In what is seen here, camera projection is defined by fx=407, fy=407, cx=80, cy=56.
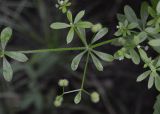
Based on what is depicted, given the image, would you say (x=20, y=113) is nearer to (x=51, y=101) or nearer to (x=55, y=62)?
(x=51, y=101)

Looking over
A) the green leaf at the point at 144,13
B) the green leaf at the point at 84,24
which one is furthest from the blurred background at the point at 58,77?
the green leaf at the point at 84,24

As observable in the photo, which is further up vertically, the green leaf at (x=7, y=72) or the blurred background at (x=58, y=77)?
the blurred background at (x=58, y=77)

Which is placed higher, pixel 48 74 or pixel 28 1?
pixel 28 1

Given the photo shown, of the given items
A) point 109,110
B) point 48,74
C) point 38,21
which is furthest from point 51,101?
point 38,21

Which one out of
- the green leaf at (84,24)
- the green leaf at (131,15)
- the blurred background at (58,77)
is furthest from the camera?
the blurred background at (58,77)

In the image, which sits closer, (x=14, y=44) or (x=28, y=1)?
(x=28, y=1)

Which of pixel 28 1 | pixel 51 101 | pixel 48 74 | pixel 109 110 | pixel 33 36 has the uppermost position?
pixel 28 1

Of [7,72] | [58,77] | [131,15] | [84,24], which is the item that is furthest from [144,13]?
[58,77]

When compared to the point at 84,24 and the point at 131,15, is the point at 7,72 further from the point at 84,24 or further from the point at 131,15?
the point at 131,15

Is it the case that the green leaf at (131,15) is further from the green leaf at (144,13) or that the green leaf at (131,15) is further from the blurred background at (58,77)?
the blurred background at (58,77)
